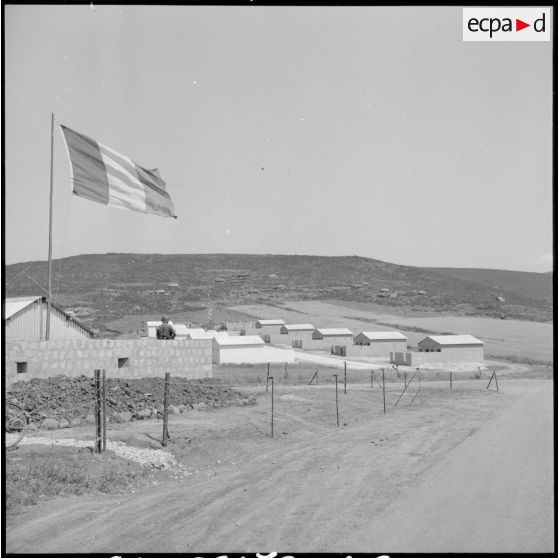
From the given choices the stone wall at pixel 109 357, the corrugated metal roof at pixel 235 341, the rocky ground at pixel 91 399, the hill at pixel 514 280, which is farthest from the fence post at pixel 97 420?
the hill at pixel 514 280

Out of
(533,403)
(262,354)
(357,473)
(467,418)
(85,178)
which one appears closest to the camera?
(357,473)

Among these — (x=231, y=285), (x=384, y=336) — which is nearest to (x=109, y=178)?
(x=384, y=336)

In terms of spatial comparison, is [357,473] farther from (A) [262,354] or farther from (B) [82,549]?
(A) [262,354]

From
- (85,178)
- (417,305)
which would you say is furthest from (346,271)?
(85,178)

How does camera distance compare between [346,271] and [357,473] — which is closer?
[357,473]

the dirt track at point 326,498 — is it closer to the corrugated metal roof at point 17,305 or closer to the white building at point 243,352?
the corrugated metal roof at point 17,305
